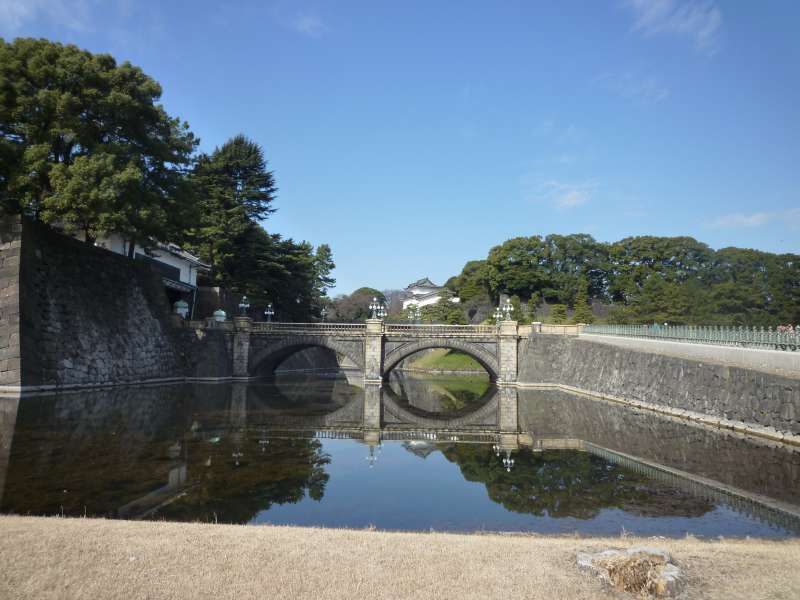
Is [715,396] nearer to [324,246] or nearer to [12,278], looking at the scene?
[12,278]

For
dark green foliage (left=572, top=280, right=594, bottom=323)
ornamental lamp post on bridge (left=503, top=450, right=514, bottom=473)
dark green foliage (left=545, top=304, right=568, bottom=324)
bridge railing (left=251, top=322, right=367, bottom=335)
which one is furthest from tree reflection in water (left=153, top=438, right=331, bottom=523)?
dark green foliage (left=572, top=280, right=594, bottom=323)

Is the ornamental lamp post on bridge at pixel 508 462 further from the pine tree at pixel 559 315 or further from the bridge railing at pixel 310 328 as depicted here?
the pine tree at pixel 559 315

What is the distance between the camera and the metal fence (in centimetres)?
2056

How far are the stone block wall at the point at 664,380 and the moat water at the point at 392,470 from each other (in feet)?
4.15

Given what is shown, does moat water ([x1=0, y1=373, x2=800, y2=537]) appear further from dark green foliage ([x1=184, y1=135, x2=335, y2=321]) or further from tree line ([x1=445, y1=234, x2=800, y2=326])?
tree line ([x1=445, y1=234, x2=800, y2=326])

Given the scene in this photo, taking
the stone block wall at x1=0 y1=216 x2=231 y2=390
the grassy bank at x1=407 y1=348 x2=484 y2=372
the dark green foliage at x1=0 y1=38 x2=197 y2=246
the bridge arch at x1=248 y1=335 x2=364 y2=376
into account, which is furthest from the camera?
the grassy bank at x1=407 y1=348 x2=484 y2=372

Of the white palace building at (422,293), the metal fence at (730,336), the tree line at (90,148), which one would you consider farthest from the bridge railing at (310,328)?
the white palace building at (422,293)

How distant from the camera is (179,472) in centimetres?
1414

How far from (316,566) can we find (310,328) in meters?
41.6

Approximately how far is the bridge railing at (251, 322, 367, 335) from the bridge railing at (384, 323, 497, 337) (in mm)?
2577

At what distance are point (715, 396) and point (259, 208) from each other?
44.1m

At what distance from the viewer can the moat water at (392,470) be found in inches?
441

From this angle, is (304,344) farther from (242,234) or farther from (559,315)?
(559,315)

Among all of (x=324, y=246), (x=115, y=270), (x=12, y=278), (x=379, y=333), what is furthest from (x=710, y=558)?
(x=324, y=246)
